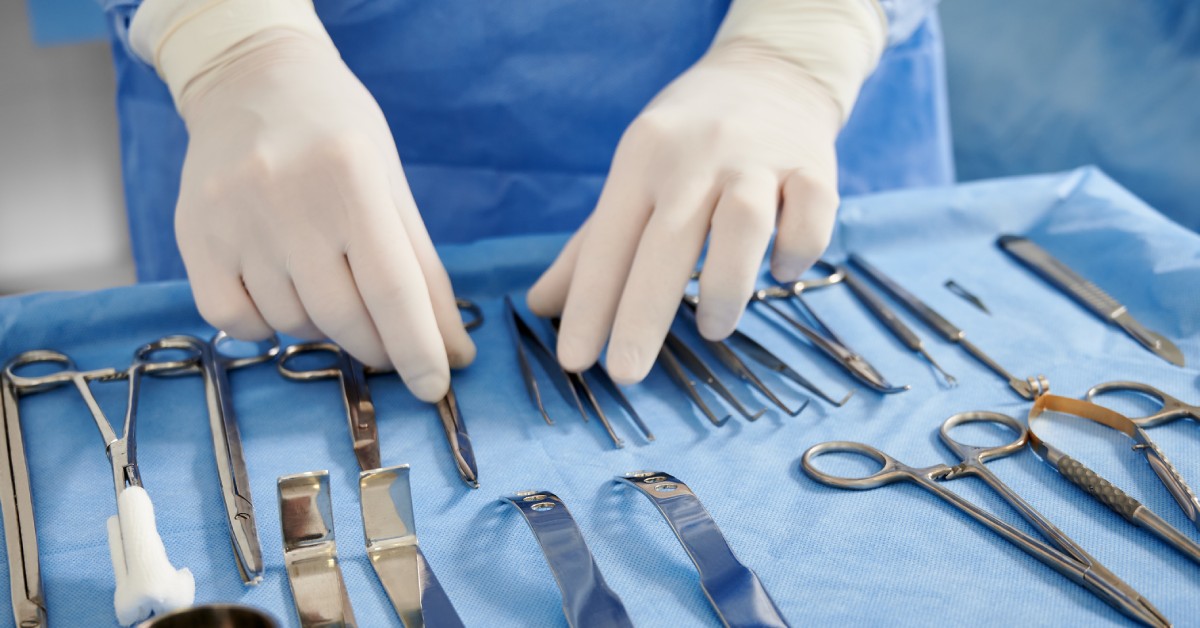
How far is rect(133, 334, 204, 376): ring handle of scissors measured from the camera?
1068 millimetres

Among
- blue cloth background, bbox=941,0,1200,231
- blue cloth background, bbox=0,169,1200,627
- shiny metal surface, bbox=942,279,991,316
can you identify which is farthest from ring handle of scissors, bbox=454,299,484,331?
blue cloth background, bbox=941,0,1200,231

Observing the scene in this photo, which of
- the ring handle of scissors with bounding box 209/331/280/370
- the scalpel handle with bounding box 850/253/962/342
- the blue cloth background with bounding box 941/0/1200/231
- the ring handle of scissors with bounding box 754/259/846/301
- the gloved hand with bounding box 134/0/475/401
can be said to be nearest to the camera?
the gloved hand with bounding box 134/0/475/401

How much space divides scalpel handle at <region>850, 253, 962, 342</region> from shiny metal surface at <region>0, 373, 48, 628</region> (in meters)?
1.00

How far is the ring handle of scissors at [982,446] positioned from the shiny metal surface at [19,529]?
828 mm

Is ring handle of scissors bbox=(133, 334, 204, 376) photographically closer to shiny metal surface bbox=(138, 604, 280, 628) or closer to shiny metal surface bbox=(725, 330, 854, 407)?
shiny metal surface bbox=(138, 604, 280, 628)

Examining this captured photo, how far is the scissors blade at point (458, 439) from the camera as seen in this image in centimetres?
92

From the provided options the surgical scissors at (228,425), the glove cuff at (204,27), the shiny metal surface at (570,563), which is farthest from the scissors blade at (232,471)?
the glove cuff at (204,27)

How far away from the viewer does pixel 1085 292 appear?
50.6 inches

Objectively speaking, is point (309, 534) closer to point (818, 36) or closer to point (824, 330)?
point (824, 330)

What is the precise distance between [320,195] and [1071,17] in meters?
1.70

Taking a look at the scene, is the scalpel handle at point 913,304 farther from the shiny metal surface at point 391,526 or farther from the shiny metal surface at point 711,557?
the shiny metal surface at point 391,526

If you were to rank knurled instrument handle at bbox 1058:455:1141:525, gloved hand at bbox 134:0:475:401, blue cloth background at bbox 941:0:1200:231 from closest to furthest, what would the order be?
1. knurled instrument handle at bbox 1058:455:1141:525
2. gloved hand at bbox 134:0:475:401
3. blue cloth background at bbox 941:0:1200:231

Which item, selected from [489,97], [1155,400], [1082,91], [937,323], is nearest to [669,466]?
[937,323]

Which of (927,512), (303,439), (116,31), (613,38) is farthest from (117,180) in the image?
(927,512)
